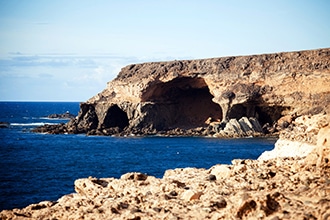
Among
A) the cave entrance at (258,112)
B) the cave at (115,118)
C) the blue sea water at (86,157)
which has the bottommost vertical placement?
the blue sea water at (86,157)

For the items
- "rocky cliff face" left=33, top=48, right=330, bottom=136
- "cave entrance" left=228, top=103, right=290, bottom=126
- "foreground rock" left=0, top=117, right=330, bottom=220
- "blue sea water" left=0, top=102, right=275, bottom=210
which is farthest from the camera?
"cave entrance" left=228, top=103, right=290, bottom=126

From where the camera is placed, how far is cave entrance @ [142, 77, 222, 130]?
66.8 m

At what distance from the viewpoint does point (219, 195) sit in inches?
428

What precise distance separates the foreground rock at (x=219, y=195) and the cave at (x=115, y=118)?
53.6m

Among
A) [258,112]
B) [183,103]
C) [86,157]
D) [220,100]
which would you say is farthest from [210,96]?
[86,157]

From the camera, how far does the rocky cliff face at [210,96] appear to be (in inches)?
2327

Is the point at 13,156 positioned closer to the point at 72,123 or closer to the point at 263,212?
the point at 72,123

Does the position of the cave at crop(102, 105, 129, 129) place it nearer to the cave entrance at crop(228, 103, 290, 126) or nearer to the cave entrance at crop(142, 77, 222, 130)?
the cave entrance at crop(142, 77, 222, 130)

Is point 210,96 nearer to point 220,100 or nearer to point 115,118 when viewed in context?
point 220,100

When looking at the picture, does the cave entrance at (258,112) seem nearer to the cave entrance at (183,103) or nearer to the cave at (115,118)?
the cave entrance at (183,103)

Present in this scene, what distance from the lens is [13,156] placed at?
151ft

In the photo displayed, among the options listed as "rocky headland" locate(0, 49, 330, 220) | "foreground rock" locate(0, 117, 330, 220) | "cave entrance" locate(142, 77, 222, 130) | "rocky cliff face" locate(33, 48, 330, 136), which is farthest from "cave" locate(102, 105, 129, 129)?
"foreground rock" locate(0, 117, 330, 220)

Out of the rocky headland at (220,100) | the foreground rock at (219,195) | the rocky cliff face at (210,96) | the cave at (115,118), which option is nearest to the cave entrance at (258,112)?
the rocky cliff face at (210,96)

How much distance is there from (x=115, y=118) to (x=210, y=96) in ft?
41.8
